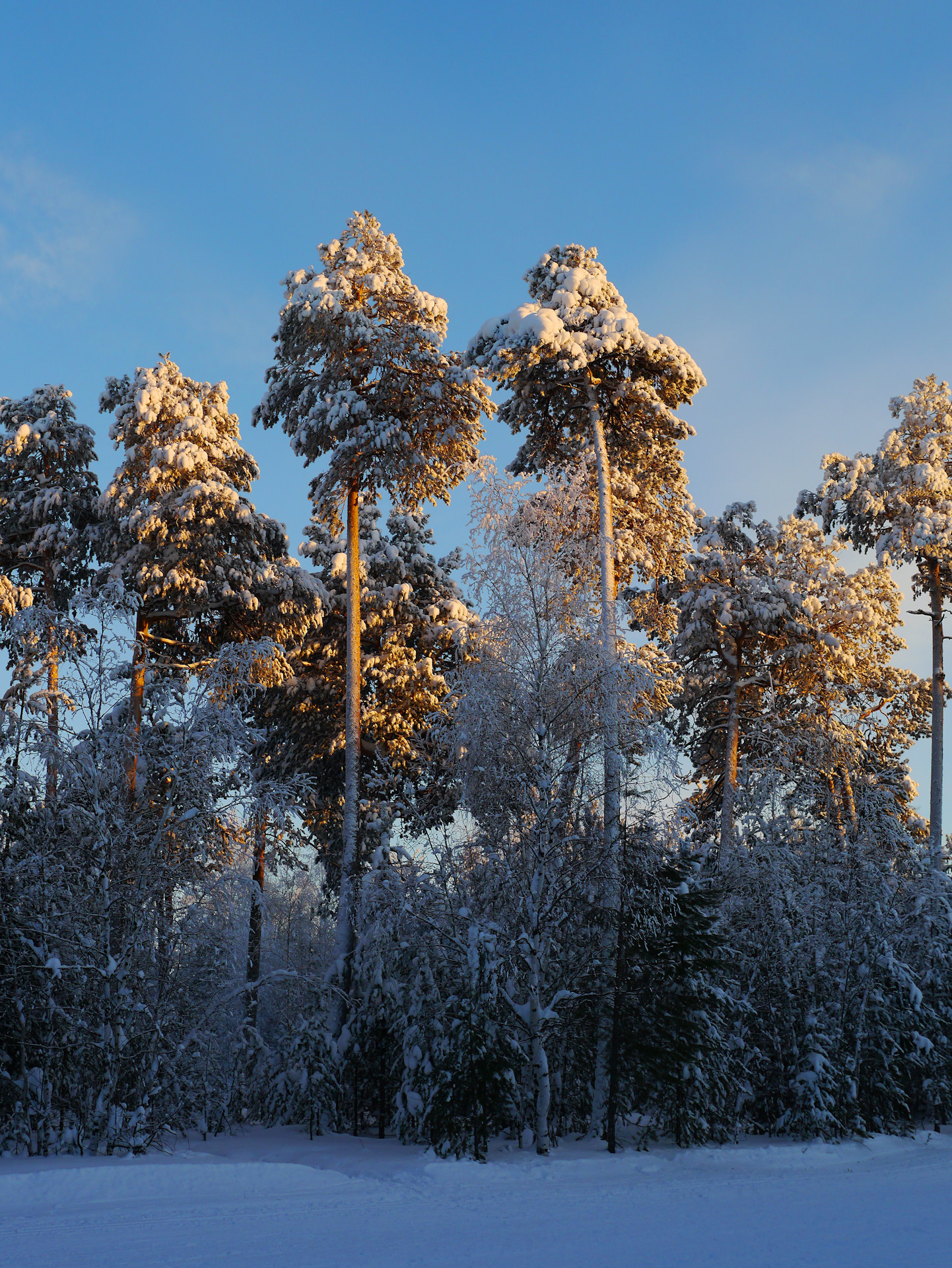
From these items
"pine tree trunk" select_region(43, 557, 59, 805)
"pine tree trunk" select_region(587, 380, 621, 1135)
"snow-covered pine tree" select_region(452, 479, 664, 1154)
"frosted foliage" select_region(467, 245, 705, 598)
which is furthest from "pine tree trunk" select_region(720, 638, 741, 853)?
"pine tree trunk" select_region(43, 557, 59, 805)

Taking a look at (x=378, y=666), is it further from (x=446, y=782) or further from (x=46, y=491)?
(x=46, y=491)

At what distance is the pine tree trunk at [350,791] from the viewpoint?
616 inches

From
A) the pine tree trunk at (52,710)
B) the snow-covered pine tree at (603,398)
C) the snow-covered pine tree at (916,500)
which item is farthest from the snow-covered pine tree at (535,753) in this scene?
the snow-covered pine tree at (916,500)

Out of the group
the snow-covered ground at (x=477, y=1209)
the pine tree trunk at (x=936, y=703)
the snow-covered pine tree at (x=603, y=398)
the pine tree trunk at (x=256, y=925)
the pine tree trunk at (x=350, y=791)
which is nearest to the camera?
the snow-covered ground at (x=477, y=1209)

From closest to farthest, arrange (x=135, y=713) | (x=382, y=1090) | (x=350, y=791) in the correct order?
(x=135, y=713)
(x=382, y=1090)
(x=350, y=791)

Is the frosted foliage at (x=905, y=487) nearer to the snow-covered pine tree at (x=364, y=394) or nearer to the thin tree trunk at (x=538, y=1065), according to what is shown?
the snow-covered pine tree at (x=364, y=394)

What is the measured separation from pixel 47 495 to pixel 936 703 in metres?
19.4

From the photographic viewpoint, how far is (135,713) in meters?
14.4

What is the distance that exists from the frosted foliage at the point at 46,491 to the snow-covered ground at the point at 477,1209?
11.4 meters

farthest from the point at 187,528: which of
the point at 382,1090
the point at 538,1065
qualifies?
the point at 538,1065

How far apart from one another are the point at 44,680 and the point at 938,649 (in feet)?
63.2

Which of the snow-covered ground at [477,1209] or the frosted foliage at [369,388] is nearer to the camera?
the snow-covered ground at [477,1209]

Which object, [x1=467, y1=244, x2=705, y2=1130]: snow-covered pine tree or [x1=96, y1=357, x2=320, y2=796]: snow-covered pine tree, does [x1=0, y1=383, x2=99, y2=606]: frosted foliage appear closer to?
[x1=96, y1=357, x2=320, y2=796]: snow-covered pine tree

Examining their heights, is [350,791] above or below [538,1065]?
above
